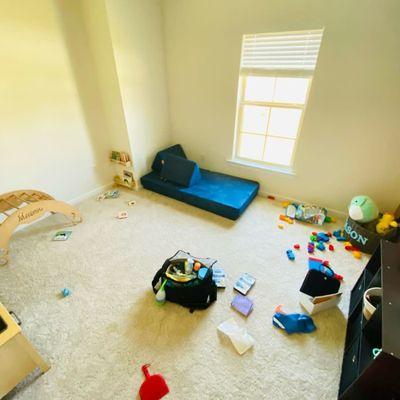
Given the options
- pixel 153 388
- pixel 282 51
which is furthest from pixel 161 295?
pixel 282 51

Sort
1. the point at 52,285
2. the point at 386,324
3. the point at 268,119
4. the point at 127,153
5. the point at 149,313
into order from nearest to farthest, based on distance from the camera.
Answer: the point at 386,324 → the point at 149,313 → the point at 52,285 → the point at 268,119 → the point at 127,153

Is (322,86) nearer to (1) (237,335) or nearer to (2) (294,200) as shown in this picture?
(2) (294,200)

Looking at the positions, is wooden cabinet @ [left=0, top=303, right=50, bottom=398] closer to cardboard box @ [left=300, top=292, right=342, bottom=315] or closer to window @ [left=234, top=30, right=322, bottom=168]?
cardboard box @ [left=300, top=292, right=342, bottom=315]

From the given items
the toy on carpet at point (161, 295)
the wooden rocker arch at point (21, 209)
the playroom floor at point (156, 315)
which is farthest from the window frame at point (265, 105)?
the wooden rocker arch at point (21, 209)

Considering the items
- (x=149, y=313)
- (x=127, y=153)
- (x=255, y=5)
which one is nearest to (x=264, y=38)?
(x=255, y=5)

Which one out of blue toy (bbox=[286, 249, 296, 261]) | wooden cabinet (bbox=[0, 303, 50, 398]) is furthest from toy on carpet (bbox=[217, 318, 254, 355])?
wooden cabinet (bbox=[0, 303, 50, 398])

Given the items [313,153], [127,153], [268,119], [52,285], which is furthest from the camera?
[127,153]

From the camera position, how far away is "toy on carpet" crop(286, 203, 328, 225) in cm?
242

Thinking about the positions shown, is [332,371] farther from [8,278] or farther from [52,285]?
[8,278]

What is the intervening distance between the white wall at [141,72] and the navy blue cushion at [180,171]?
14.9 inches

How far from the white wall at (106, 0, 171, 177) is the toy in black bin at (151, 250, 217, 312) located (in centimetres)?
175

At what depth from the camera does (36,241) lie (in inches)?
87.0

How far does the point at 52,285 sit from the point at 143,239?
82 cm

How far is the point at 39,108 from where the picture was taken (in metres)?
2.24
